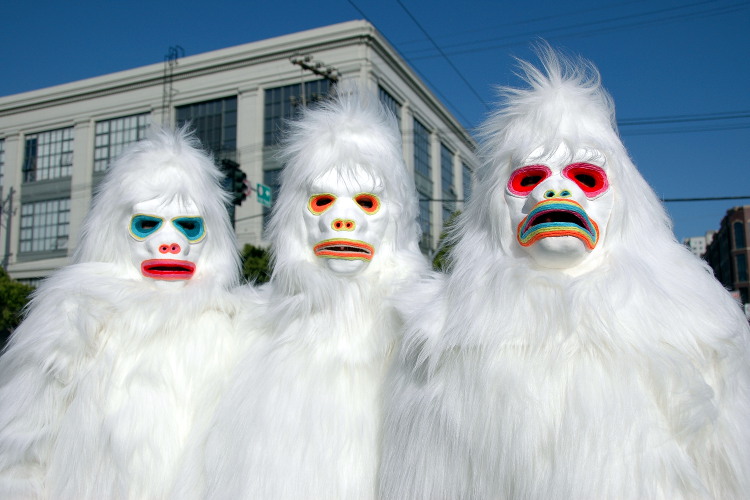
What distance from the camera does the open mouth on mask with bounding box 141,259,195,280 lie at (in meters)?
4.09

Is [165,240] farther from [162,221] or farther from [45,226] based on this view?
[45,226]

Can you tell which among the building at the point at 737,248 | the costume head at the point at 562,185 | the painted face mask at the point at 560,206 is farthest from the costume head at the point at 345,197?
the building at the point at 737,248

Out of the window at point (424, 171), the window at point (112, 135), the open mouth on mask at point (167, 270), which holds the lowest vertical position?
the open mouth on mask at point (167, 270)

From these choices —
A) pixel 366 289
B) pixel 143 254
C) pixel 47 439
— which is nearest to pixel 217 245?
pixel 143 254

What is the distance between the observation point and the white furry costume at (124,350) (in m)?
3.63

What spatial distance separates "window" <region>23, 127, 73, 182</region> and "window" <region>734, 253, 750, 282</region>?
4382 centimetres

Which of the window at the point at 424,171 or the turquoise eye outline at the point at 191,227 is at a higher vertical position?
the window at the point at 424,171

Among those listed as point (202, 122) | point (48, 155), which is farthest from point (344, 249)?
point (48, 155)

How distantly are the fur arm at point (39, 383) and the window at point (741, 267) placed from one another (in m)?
50.8

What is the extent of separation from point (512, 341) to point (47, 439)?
2.75 metres

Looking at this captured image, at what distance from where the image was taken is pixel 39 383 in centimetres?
379

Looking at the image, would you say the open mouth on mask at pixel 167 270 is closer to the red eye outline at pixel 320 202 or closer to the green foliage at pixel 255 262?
the red eye outline at pixel 320 202

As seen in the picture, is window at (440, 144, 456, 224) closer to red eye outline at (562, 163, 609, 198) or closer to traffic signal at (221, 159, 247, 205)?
traffic signal at (221, 159, 247, 205)

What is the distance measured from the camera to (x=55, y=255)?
2408 cm
